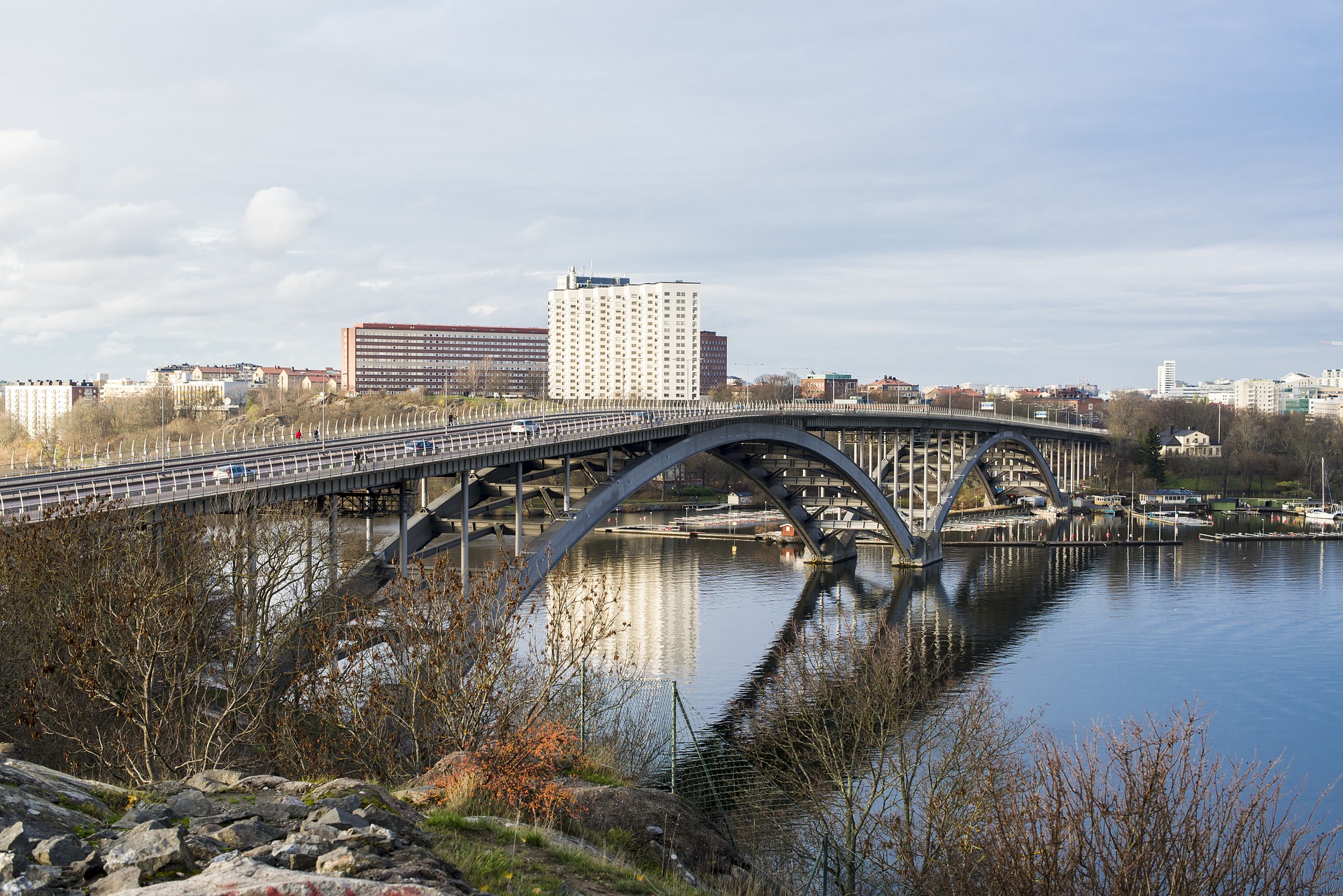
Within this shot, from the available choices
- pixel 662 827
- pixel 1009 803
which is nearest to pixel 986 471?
pixel 1009 803

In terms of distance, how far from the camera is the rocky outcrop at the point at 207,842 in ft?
27.9

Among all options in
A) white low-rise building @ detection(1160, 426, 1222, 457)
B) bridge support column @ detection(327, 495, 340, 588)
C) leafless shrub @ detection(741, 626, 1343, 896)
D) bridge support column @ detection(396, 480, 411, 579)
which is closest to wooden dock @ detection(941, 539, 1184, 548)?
leafless shrub @ detection(741, 626, 1343, 896)

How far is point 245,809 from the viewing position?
11133mm

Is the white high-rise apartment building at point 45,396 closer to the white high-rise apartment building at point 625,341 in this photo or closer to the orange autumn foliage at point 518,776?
the white high-rise apartment building at point 625,341

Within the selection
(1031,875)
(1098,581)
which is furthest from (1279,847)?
(1098,581)

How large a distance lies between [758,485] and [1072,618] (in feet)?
Answer: 72.1

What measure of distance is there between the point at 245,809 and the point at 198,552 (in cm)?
1552

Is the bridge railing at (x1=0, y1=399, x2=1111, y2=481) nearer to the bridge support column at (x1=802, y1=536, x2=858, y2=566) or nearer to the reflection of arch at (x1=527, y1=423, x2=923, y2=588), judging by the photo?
the reflection of arch at (x1=527, y1=423, x2=923, y2=588)

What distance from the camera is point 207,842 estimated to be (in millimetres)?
9758

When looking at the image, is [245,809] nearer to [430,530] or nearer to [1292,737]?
[430,530]

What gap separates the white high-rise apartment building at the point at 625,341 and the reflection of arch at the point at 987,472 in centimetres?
7645

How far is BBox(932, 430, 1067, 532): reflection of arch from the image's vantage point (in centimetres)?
8106

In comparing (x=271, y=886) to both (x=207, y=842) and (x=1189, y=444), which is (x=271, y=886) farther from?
(x=1189, y=444)

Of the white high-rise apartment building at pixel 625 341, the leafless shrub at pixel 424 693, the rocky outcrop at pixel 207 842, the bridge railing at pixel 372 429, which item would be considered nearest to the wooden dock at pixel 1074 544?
the bridge railing at pixel 372 429
